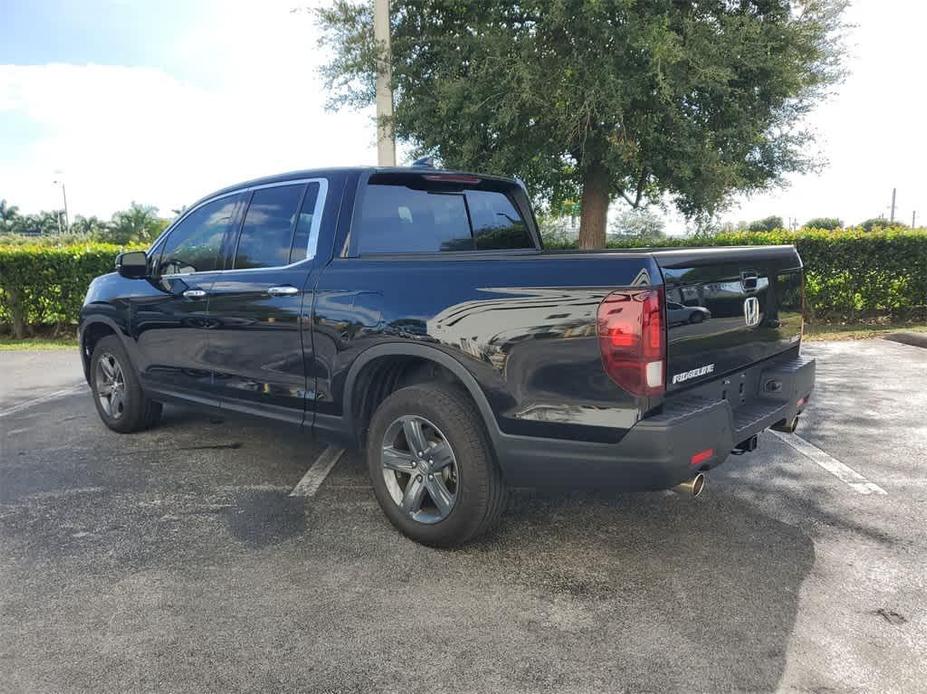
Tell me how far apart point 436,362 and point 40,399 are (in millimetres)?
5779

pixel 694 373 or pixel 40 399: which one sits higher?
pixel 694 373

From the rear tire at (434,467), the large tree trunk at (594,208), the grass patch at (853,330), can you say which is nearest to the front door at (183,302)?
the rear tire at (434,467)

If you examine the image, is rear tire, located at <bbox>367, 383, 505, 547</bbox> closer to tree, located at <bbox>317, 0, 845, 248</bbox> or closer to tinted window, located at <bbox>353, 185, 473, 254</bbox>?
tinted window, located at <bbox>353, 185, 473, 254</bbox>

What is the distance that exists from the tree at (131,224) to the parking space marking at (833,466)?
173 ft

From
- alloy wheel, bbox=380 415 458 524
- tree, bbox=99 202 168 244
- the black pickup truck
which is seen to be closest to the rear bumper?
the black pickup truck

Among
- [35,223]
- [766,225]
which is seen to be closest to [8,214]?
[35,223]

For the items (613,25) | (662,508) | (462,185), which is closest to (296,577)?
(662,508)

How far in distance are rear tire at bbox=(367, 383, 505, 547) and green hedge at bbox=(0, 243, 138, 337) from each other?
395 inches

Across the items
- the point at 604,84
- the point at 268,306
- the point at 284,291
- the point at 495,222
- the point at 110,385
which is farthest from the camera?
the point at 604,84

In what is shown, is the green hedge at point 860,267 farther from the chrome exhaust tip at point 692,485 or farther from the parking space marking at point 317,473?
the chrome exhaust tip at point 692,485

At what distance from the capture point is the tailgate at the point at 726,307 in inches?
111

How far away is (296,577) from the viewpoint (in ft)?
10.3

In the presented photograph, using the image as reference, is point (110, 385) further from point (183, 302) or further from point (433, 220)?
point (433, 220)

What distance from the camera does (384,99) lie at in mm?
9078
